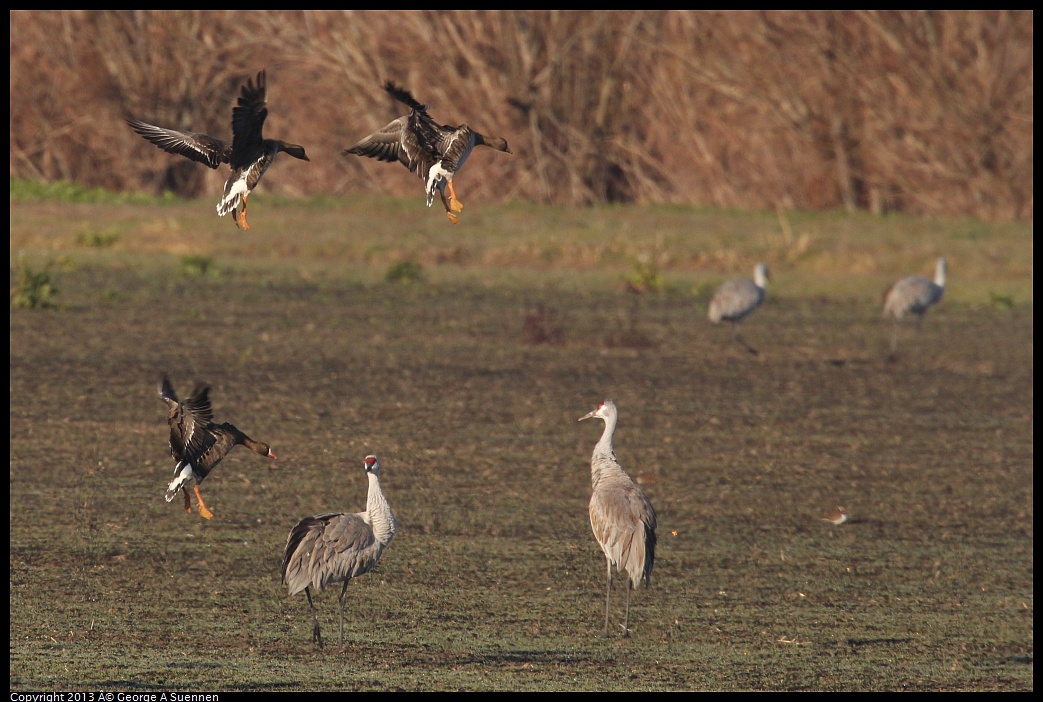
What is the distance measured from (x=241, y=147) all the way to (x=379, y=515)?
3247 mm

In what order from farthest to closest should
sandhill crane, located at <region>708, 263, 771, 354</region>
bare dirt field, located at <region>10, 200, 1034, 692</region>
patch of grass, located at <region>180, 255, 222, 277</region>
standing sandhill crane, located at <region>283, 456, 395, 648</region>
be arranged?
1. patch of grass, located at <region>180, 255, 222, 277</region>
2. sandhill crane, located at <region>708, 263, 771, 354</region>
3. bare dirt field, located at <region>10, 200, 1034, 692</region>
4. standing sandhill crane, located at <region>283, 456, 395, 648</region>

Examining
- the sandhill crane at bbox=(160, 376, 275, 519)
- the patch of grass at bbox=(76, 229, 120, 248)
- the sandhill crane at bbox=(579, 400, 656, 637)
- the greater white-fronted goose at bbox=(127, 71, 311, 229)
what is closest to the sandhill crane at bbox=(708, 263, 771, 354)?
the sandhill crane at bbox=(579, 400, 656, 637)

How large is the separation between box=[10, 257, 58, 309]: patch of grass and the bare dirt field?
13.2 inches

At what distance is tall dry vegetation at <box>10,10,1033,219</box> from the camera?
1257 inches

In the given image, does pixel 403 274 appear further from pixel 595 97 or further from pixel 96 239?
pixel 595 97

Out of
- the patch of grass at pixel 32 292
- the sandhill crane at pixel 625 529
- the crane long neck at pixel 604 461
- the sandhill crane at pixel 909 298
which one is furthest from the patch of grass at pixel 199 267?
the sandhill crane at pixel 625 529

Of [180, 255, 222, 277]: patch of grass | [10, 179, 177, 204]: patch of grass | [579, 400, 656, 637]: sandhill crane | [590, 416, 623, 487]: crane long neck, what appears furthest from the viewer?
[10, 179, 177, 204]: patch of grass

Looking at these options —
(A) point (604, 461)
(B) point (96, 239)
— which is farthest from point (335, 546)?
(B) point (96, 239)

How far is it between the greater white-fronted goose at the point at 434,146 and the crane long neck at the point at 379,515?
292 centimetres

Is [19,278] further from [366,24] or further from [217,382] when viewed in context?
[366,24]

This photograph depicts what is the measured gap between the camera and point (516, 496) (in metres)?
11.9

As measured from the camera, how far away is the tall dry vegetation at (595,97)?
105 feet

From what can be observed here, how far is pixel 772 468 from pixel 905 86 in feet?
66.6

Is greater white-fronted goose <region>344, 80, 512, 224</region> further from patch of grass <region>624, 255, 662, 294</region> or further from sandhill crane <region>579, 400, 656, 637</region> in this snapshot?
patch of grass <region>624, 255, 662, 294</region>
